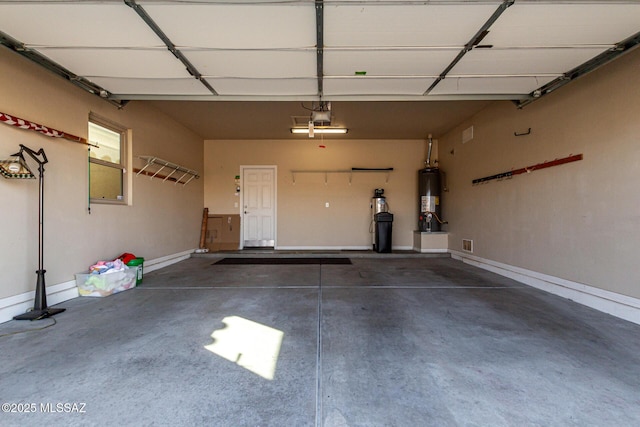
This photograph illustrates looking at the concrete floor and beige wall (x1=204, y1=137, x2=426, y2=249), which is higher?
beige wall (x1=204, y1=137, x2=426, y2=249)

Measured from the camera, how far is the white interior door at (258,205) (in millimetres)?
7617

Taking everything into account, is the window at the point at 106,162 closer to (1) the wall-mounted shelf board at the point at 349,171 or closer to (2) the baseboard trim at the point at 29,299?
(2) the baseboard trim at the point at 29,299

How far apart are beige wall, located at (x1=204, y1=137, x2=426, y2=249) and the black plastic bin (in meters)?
0.64

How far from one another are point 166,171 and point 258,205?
2.53 m

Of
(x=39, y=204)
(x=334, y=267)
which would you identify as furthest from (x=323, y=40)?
(x=334, y=267)

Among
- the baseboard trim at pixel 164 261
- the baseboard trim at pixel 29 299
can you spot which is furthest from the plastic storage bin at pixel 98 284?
the baseboard trim at pixel 164 261

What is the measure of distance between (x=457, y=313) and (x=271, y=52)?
10.3 ft

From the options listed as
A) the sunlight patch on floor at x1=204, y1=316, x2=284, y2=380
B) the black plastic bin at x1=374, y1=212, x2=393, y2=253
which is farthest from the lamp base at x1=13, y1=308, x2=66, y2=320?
the black plastic bin at x1=374, y1=212, x2=393, y2=253

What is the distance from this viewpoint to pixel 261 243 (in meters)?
7.62

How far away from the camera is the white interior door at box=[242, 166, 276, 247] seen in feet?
25.0

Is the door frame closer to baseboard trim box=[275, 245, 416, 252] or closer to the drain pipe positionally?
baseboard trim box=[275, 245, 416, 252]

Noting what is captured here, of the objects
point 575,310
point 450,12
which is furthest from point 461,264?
point 450,12

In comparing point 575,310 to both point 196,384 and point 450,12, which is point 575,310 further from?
point 196,384

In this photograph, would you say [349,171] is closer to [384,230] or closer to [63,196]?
[384,230]
